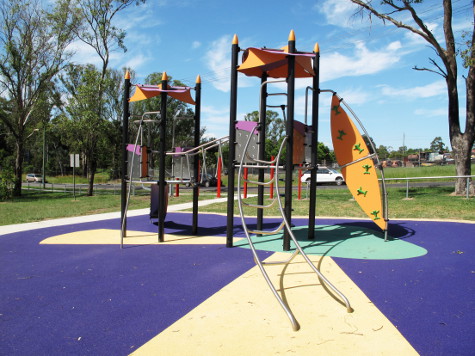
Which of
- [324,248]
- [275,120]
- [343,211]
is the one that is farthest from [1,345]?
[275,120]

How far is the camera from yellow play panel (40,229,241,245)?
6.73 metres

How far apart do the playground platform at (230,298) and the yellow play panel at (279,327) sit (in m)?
0.01

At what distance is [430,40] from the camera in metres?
14.1

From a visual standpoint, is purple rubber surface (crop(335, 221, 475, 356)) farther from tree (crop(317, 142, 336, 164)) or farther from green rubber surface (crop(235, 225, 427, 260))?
tree (crop(317, 142, 336, 164))

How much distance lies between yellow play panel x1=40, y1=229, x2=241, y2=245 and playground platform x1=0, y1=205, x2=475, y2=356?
0.08m

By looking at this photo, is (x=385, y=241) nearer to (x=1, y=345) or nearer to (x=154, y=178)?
(x=154, y=178)

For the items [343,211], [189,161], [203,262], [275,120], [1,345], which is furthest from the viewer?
[275,120]

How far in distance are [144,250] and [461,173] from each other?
13261mm

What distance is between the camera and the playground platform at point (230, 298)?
2764 millimetres

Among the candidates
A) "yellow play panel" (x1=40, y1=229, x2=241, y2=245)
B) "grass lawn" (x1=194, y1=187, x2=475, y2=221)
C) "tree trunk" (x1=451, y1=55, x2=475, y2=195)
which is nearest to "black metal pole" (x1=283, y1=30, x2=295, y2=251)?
"yellow play panel" (x1=40, y1=229, x2=241, y2=245)

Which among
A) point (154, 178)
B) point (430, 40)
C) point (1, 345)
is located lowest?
point (1, 345)

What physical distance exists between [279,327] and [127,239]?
4.80 metres

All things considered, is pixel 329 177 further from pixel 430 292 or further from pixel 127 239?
pixel 430 292

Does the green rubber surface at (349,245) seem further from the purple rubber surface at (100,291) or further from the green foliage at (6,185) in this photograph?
the green foliage at (6,185)
